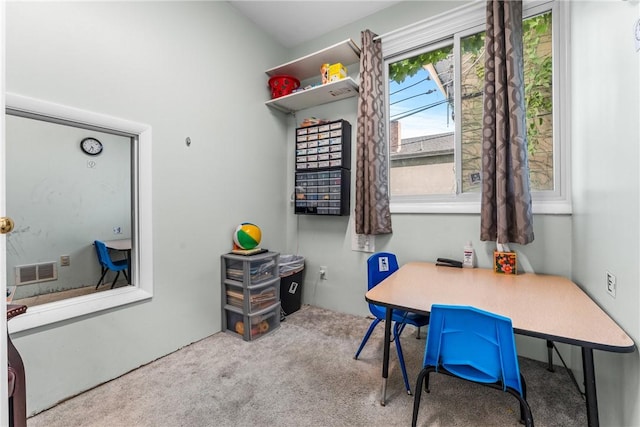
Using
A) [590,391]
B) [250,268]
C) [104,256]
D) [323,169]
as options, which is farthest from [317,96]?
[590,391]

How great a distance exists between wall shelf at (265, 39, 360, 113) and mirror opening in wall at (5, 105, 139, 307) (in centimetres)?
154

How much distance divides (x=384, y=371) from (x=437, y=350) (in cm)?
44

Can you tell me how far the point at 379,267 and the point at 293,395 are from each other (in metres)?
1.01

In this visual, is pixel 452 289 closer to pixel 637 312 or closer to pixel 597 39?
pixel 637 312

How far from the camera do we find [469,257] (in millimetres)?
2113

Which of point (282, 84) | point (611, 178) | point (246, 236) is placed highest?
point (282, 84)

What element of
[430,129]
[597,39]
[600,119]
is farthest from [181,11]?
[600,119]

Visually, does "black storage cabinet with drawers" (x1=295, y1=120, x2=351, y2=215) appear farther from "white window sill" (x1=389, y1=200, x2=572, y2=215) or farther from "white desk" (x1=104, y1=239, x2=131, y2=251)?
"white desk" (x1=104, y1=239, x2=131, y2=251)

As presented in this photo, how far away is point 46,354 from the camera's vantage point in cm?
151

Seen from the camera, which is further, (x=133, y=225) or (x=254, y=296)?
(x=254, y=296)

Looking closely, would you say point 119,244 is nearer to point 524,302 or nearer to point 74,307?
point 74,307

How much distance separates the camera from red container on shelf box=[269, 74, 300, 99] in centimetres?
286

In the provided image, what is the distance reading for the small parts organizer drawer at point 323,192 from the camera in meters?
2.66

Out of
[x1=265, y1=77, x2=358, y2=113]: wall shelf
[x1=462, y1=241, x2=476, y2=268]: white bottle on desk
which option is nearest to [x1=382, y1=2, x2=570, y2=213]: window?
[x1=462, y1=241, x2=476, y2=268]: white bottle on desk
